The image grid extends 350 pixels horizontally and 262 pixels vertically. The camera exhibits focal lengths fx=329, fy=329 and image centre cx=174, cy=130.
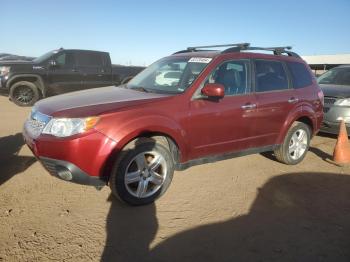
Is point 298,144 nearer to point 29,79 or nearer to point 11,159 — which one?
point 11,159

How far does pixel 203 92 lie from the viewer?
4.16m

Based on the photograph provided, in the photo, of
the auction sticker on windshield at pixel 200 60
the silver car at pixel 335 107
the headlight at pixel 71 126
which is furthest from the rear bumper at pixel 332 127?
the headlight at pixel 71 126

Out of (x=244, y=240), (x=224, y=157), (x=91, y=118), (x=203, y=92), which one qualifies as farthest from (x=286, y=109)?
(x=91, y=118)

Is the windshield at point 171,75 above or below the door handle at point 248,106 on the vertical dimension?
above

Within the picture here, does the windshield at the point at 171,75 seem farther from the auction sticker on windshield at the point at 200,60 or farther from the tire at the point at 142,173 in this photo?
the tire at the point at 142,173

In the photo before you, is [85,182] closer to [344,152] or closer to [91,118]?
[91,118]

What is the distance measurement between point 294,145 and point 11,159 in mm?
4628

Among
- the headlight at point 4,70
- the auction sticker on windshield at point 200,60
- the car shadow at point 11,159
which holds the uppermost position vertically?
the auction sticker on windshield at point 200,60

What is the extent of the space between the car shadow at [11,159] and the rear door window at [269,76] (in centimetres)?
363

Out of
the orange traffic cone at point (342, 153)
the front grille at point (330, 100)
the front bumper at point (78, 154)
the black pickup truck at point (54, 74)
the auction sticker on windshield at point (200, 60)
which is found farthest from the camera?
the black pickup truck at point (54, 74)

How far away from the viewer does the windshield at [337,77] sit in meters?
8.48

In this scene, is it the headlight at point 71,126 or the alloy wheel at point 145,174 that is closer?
the headlight at point 71,126

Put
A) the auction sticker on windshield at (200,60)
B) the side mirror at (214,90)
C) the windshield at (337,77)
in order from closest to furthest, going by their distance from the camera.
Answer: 1. the side mirror at (214,90)
2. the auction sticker on windshield at (200,60)
3. the windshield at (337,77)

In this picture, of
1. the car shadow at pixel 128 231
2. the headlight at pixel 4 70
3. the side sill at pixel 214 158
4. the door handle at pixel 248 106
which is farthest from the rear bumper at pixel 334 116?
the headlight at pixel 4 70
